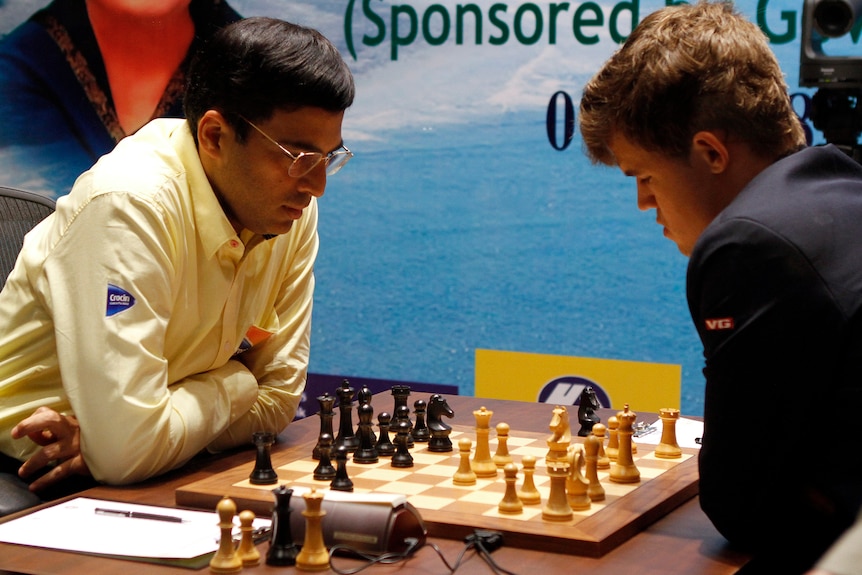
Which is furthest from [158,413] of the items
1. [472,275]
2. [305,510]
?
[472,275]

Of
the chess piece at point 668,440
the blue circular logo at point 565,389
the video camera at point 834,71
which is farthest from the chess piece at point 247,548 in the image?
the blue circular logo at point 565,389

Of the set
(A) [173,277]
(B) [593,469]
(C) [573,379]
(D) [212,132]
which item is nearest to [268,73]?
(D) [212,132]

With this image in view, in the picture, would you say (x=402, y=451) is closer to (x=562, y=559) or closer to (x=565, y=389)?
(x=562, y=559)

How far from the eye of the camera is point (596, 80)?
1.74m

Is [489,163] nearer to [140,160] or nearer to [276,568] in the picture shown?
[140,160]

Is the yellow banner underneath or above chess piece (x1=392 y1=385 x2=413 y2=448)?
underneath

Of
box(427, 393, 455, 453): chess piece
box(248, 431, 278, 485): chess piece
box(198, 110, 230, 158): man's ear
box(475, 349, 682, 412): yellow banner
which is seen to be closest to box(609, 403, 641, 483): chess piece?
box(427, 393, 455, 453): chess piece

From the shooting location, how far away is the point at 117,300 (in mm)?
1836

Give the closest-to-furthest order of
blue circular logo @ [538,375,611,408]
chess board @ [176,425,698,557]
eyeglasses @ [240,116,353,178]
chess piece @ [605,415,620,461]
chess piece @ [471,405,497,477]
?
chess board @ [176,425,698,557] → chess piece @ [471,405,497,477] → chess piece @ [605,415,620,461] → eyeglasses @ [240,116,353,178] → blue circular logo @ [538,375,611,408]

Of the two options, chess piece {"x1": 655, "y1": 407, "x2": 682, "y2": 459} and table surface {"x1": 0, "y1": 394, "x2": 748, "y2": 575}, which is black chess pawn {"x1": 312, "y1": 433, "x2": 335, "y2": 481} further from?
chess piece {"x1": 655, "y1": 407, "x2": 682, "y2": 459}

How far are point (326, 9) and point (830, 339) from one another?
3.21 meters

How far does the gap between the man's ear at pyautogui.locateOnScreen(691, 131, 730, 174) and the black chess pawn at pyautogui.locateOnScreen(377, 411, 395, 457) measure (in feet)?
2.46

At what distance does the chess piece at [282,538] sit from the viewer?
142 cm

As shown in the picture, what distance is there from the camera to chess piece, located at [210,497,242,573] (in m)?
1.38
